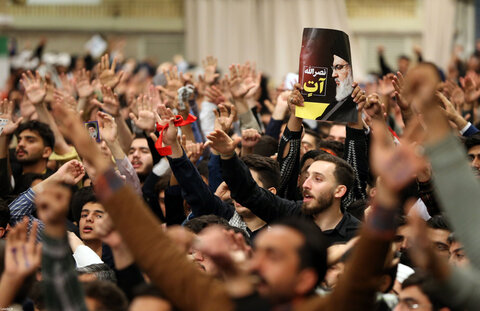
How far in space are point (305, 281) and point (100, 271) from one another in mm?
1693

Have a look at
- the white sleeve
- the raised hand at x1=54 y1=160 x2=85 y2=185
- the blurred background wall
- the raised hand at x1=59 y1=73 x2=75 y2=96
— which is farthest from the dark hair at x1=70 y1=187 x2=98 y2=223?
the blurred background wall

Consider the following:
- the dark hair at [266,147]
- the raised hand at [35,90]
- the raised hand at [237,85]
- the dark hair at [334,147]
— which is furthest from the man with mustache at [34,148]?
the dark hair at [334,147]

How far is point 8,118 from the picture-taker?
609cm

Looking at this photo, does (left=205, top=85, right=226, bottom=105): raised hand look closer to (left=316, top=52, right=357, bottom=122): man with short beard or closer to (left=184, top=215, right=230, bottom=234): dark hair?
(left=316, top=52, right=357, bottom=122): man with short beard

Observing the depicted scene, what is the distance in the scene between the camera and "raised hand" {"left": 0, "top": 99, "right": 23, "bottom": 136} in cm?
583

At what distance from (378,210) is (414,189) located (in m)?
1.98

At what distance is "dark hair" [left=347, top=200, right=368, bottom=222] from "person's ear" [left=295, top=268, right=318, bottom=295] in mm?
2156

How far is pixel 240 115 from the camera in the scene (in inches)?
260

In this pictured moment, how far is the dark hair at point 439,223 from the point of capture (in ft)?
14.0

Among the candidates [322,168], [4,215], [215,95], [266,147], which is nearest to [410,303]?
[322,168]

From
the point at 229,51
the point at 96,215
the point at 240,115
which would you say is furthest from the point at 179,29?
the point at 96,215

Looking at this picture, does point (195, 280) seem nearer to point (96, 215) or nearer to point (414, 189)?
point (414, 189)

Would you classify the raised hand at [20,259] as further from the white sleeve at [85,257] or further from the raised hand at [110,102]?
the raised hand at [110,102]

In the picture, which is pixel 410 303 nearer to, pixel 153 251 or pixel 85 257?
pixel 153 251
